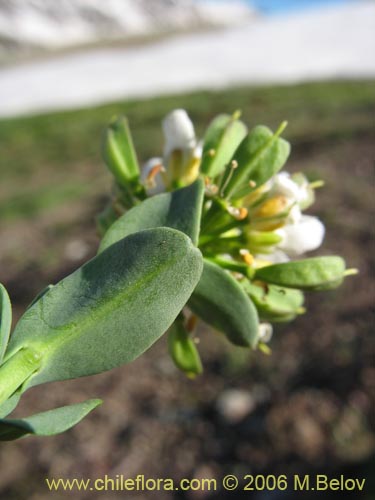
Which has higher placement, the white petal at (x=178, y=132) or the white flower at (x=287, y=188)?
the white petal at (x=178, y=132)

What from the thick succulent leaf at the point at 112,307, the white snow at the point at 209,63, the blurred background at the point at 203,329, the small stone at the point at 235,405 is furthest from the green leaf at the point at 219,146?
the white snow at the point at 209,63

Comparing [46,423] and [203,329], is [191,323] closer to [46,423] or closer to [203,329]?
[46,423]

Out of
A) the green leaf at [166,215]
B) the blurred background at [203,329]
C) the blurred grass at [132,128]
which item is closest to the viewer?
the green leaf at [166,215]

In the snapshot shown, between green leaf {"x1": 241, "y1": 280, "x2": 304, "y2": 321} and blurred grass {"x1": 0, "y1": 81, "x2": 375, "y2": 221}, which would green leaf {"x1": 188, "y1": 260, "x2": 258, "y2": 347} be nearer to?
green leaf {"x1": 241, "y1": 280, "x2": 304, "y2": 321}

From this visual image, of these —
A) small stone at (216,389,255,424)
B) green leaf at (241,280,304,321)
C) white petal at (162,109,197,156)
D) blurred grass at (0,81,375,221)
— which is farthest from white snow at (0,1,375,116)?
green leaf at (241,280,304,321)

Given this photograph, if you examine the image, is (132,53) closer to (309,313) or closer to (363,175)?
(363,175)

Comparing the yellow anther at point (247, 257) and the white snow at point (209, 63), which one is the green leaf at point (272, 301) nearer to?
the yellow anther at point (247, 257)

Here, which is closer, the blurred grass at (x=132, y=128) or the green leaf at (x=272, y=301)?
the green leaf at (x=272, y=301)

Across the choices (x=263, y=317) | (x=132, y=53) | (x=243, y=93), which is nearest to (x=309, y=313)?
Result: (x=263, y=317)
